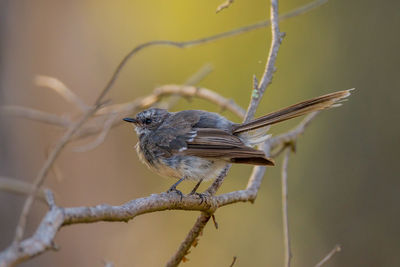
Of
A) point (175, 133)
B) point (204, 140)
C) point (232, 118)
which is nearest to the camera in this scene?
point (204, 140)

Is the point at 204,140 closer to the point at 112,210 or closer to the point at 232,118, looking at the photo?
the point at 112,210

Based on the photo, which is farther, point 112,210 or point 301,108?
point 301,108

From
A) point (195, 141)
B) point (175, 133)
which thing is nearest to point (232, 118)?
point (175, 133)

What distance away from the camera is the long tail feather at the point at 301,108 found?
321 cm

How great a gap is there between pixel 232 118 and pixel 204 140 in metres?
3.29

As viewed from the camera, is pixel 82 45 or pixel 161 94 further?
pixel 82 45

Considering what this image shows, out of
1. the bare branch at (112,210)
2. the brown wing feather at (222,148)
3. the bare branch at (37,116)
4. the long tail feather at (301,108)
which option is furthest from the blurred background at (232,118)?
the long tail feather at (301,108)

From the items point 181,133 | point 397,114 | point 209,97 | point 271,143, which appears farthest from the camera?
point 397,114

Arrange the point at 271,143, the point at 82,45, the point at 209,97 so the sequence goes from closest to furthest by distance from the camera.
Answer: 1. the point at 271,143
2. the point at 209,97
3. the point at 82,45

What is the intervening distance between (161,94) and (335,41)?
9.14 feet

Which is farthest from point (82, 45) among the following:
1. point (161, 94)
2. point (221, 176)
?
point (221, 176)

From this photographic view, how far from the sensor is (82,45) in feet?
30.6

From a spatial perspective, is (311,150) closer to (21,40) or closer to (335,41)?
(335,41)

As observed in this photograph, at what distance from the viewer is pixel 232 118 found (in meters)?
6.84
